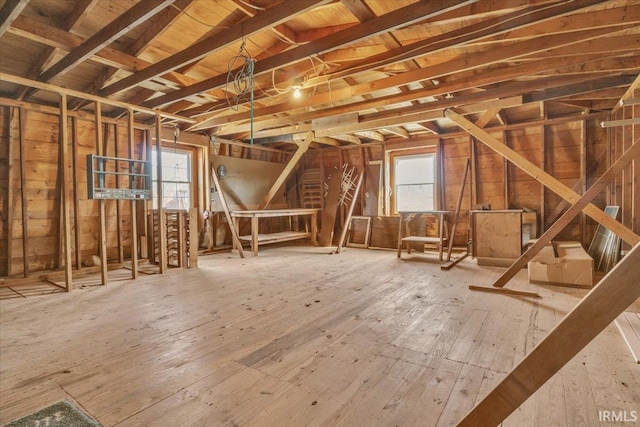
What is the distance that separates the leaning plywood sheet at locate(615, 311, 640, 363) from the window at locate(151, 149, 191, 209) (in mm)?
6248

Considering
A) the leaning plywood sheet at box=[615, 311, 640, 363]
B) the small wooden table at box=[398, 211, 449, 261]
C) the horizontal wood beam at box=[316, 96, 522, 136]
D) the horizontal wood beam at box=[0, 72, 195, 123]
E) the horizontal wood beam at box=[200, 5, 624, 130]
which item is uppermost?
the horizontal wood beam at box=[200, 5, 624, 130]

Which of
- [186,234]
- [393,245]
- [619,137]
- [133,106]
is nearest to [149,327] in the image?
[186,234]

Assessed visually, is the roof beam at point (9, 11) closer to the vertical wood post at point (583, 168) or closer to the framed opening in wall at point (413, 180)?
the framed opening in wall at point (413, 180)

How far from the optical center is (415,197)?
6.92 m

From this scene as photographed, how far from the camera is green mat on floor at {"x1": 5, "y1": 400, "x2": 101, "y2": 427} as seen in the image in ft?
4.51

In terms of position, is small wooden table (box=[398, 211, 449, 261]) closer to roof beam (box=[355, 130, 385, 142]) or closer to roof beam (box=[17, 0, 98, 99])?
roof beam (box=[355, 130, 385, 142])

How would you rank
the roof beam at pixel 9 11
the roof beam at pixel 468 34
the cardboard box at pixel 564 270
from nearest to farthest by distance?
the roof beam at pixel 9 11 → the roof beam at pixel 468 34 → the cardboard box at pixel 564 270

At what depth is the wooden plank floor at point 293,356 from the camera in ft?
4.81

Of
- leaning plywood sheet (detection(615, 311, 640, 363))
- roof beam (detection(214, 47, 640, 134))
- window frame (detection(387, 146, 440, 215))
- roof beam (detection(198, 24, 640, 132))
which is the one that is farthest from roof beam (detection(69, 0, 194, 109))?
window frame (detection(387, 146, 440, 215))

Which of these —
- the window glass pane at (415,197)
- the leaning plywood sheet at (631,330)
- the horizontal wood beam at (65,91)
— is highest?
the horizontal wood beam at (65,91)

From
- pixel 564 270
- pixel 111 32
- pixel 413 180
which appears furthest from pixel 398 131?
pixel 111 32

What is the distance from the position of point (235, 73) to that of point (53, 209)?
3226 millimetres

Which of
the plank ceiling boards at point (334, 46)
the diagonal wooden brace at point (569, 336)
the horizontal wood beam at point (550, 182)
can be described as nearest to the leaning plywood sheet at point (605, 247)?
the horizontal wood beam at point (550, 182)

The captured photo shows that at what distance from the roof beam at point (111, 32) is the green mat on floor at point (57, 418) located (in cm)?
240
